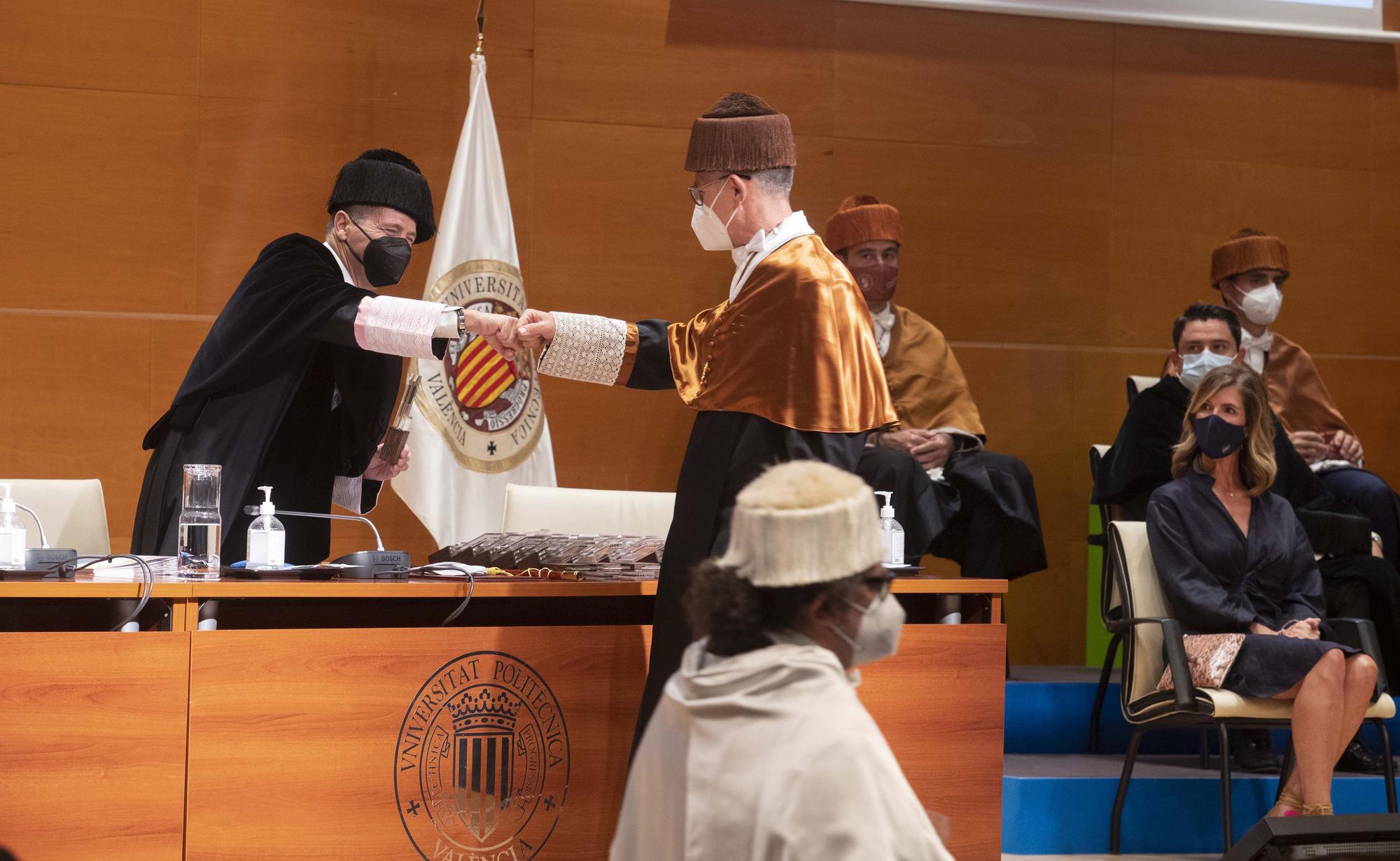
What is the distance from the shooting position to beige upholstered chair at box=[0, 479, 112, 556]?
3.55 meters

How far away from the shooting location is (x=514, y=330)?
312 centimetres

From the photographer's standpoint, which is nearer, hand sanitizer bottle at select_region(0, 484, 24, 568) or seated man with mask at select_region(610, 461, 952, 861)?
seated man with mask at select_region(610, 461, 952, 861)

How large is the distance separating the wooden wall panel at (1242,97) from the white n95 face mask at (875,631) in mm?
5034

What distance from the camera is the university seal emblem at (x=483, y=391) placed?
4.93 m

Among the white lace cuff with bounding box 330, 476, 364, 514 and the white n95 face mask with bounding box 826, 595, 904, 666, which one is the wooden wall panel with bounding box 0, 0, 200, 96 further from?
the white n95 face mask with bounding box 826, 595, 904, 666

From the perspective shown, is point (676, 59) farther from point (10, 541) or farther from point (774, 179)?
point (10, 541)

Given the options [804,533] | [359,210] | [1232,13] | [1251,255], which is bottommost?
[804,533]

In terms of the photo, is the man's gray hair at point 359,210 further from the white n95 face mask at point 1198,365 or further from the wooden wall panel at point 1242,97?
the wooden wall panel at point 1242,97

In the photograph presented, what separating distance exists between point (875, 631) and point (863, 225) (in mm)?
3957

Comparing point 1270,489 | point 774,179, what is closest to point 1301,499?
point 1270,489

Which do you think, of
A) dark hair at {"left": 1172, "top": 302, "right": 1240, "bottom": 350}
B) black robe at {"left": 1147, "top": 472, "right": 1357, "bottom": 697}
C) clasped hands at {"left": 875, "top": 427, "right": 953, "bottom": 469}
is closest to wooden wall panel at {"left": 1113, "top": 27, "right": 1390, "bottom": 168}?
dark hair at {"left": 1172, "top": 302, "right": 1240, "bottom": 350}

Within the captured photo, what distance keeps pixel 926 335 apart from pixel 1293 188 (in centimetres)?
200

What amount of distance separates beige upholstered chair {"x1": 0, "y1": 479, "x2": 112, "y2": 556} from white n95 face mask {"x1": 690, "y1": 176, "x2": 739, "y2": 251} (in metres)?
1.70

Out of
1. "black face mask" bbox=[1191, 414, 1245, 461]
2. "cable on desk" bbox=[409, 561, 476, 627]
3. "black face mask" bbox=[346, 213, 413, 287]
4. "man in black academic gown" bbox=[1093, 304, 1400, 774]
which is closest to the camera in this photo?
"cable on desk" bbox=[409, 561, 476, 627]
